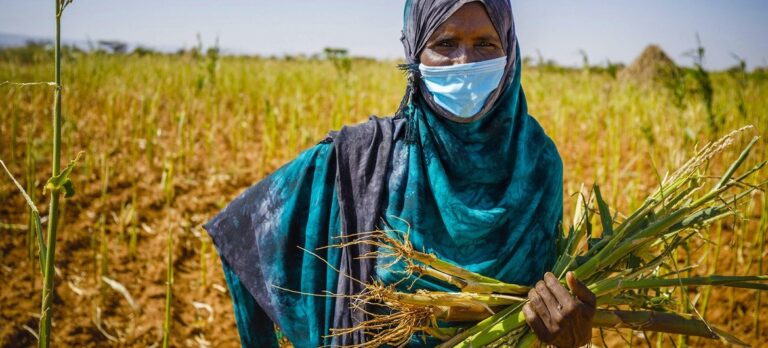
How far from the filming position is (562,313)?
3.61ft

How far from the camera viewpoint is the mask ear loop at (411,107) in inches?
58.0

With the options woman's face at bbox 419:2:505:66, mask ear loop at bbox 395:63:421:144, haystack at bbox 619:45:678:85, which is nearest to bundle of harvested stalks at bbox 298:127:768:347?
mask ear loop at bbox 395:63:421:144

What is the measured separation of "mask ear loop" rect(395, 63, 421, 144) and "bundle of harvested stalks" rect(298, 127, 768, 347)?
1.12 feet

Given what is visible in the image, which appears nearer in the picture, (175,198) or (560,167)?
(560,167)

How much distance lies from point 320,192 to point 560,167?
2.24ft

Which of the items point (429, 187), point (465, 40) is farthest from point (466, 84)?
point (429, 187)

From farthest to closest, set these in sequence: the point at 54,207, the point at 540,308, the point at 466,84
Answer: the point at 466,84 → the point at 540,308 → the point at 54,207

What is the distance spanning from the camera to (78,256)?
3428 millimetres

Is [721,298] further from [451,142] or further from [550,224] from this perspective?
[451,142]

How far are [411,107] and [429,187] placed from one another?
0.76 feet

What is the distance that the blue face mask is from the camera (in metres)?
1.41

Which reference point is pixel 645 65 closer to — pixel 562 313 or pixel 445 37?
pixel 445 37

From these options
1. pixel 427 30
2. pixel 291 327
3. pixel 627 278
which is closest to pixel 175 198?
pixel 291 327

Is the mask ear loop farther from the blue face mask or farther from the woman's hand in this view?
the woman's hand
